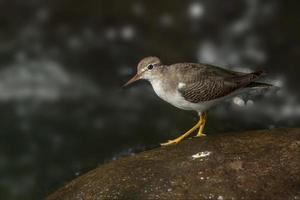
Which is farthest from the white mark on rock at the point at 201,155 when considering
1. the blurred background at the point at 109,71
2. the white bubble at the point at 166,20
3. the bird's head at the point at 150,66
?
the white bubble at the point at 166,20

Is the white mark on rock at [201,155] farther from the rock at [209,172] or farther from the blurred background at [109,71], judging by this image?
the blurred background at [109,71]

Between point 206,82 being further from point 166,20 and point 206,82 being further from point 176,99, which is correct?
point 166,20

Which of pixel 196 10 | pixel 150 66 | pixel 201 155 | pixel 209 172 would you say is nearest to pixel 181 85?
pixel 150 66

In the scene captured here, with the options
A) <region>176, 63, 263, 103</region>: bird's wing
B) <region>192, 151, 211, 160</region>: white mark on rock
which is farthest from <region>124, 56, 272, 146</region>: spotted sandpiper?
<region>192, 151, 211, 160</region>: white mark on rock

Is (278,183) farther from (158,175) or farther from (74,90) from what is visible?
(74,90)

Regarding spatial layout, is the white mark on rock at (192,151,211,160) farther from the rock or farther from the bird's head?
the bird's head

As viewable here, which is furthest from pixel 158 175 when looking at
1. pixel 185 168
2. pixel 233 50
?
pixel 233 50
